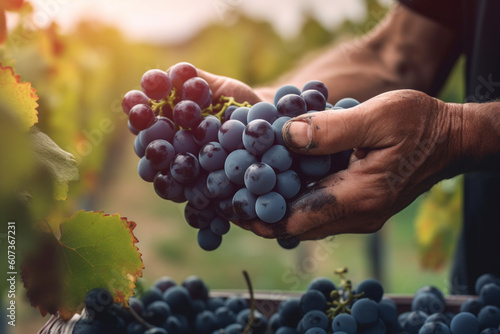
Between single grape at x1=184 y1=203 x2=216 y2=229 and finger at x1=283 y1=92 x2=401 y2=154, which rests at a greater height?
finger at x1=283 y1=92 x2=401 y2=154

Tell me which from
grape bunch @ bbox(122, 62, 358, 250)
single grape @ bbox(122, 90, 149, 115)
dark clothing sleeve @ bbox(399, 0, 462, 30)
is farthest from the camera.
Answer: dark clothing sleeve @ bbox(399, 0, 462, 30)

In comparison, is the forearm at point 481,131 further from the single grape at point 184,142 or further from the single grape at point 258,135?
the single grape at point 184,142

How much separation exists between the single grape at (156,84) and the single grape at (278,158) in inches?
9.3

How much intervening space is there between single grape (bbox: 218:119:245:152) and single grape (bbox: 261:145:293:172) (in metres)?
0.05

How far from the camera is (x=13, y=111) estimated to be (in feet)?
2.46

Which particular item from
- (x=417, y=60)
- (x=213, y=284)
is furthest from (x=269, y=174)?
(x=213, y=284)

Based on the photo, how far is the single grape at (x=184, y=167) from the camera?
0.91 meters

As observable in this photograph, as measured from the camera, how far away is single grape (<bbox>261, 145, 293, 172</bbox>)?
0.88 m

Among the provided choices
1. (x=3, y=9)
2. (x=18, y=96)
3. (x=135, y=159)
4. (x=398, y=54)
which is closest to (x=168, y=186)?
(x=18, y=96)

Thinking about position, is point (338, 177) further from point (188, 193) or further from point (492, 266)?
point (492, 266)

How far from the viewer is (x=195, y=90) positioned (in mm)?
964

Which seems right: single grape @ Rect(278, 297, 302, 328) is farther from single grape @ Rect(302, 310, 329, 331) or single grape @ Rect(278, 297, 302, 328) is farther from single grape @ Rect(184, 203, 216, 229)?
single grape @ Rect(184, 203, 216, 229)

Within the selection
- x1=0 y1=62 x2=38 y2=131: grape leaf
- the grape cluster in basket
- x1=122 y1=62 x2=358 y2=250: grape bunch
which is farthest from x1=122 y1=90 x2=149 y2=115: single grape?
the grape cluster in basket

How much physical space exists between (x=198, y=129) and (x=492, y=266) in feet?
3.50
